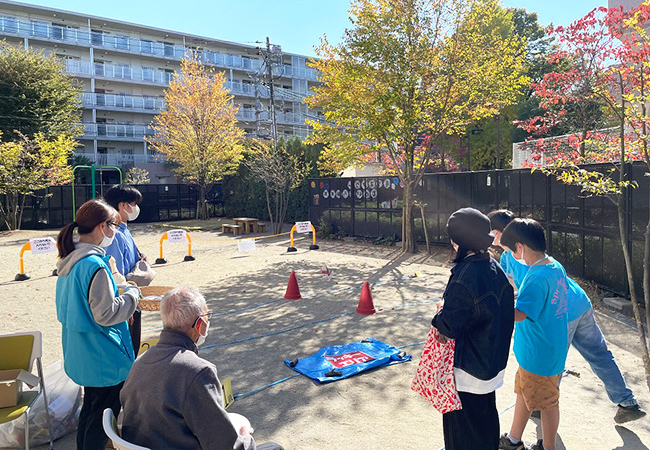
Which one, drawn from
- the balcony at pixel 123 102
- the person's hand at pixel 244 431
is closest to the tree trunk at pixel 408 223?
the person's hand at pixel 244 431

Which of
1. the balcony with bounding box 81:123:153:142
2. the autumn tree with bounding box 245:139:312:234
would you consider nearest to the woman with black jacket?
the autumn tree with bounding box 245:139:312:234

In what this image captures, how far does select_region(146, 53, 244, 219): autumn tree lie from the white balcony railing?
1464 centimetres

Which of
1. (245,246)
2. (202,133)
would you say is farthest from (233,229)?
(202,133)

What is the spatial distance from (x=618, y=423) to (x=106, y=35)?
160 feet

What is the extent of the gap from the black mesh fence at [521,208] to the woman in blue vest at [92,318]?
7.13 m

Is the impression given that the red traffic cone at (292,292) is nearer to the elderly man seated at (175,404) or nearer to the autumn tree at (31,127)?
the elderly man seated at (175,404)

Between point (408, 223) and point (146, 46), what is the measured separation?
40533 millimetres

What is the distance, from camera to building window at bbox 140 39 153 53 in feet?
148

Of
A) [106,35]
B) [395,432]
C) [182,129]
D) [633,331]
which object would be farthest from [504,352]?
[106,35]

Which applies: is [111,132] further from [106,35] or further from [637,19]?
[637,19]

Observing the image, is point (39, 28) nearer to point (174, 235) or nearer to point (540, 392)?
point (174, 235)

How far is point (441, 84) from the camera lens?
13266 millimetres

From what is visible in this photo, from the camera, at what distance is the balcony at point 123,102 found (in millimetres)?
40750

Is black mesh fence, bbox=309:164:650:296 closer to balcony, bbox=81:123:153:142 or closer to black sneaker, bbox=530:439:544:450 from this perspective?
black sneaker, bbox=530:439:544:450
